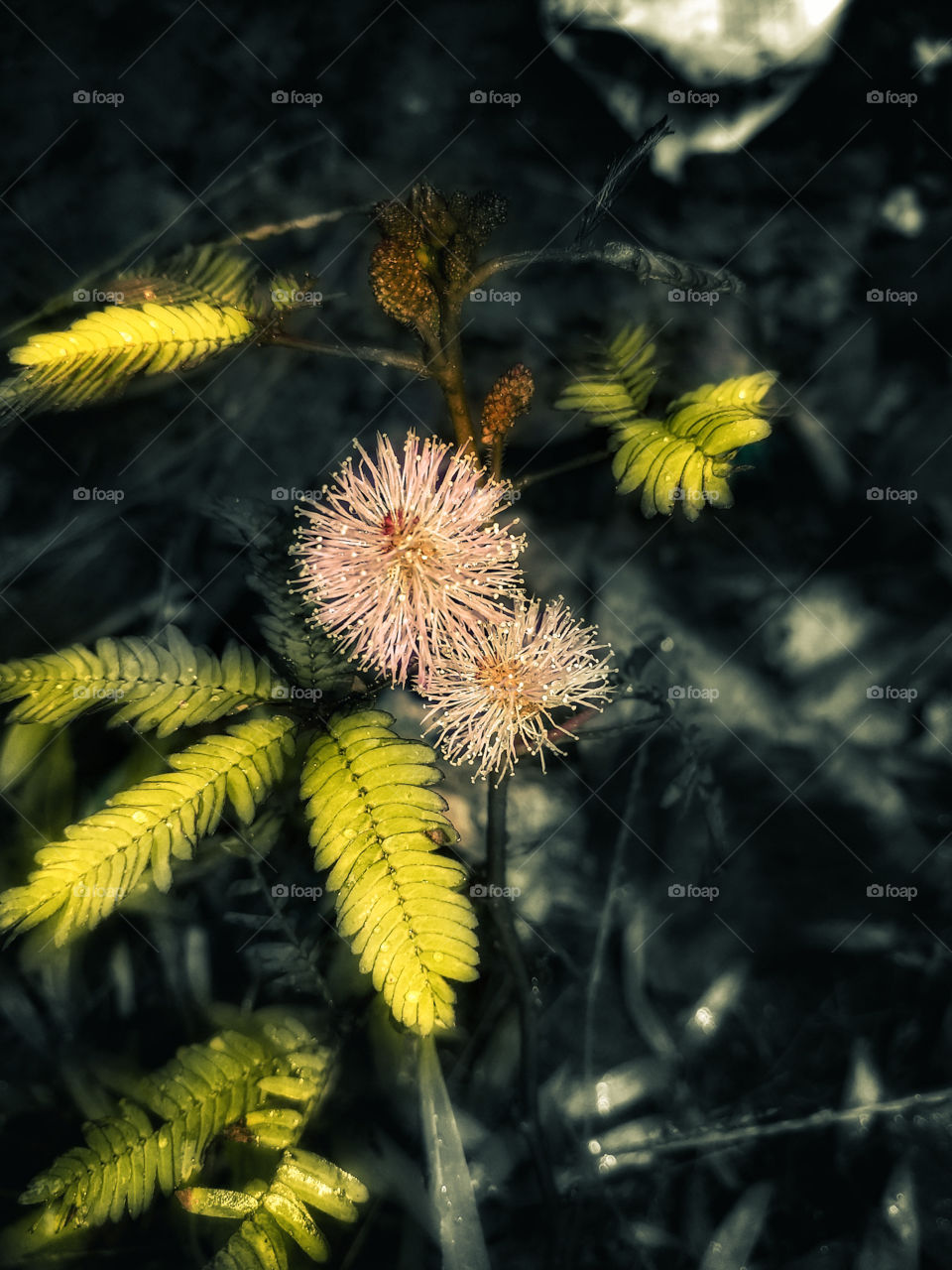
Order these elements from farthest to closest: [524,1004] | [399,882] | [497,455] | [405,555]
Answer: [524,1004] < [497,455] < [405,555] < [399,882]

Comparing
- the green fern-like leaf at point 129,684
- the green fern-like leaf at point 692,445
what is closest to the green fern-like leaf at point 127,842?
the green fern-like leaf at point 129,684

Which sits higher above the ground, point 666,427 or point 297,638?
point 666,427

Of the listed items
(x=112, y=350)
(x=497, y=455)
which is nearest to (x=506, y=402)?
(x=497, y=455)

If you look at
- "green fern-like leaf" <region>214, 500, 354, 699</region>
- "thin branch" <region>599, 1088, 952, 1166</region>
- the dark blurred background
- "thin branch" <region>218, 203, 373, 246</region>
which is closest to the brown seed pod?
the dark blurred background

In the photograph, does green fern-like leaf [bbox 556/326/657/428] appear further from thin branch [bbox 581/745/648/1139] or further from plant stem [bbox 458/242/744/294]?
thin branch [bbox 581/745/648/1139]

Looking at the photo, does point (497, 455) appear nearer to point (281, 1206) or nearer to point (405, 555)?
point (405, 555)

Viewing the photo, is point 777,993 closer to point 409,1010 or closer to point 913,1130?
point 913,1130
